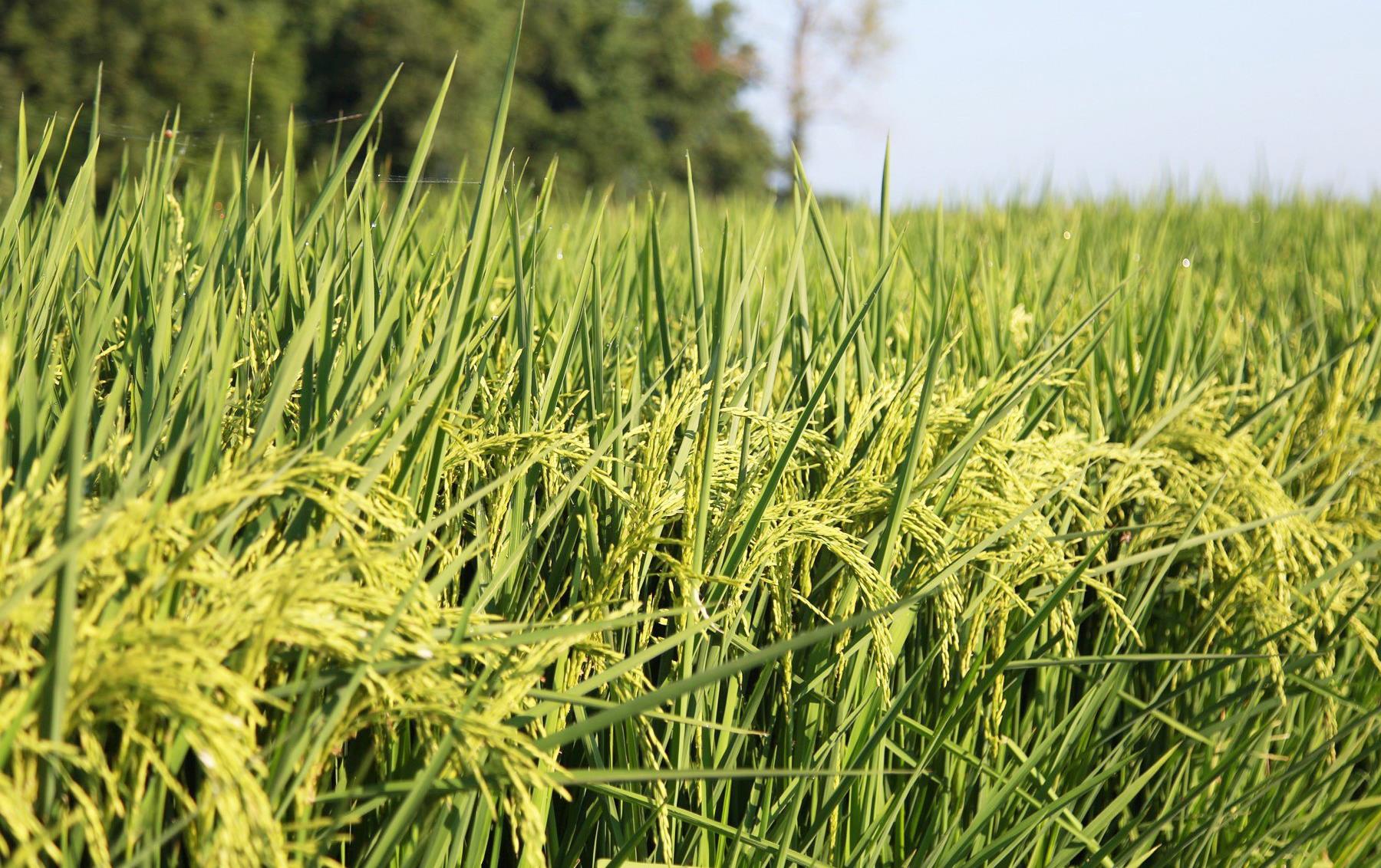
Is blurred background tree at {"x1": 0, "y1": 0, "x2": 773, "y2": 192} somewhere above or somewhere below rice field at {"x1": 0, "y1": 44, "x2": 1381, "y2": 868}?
above

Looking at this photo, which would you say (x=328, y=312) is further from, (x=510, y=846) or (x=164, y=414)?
(x=510, y=846)

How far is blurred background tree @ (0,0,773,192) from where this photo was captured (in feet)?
35.5

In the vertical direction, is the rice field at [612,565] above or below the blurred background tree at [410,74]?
below

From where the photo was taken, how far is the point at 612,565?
3.93ft

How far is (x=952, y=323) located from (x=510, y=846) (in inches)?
51.9

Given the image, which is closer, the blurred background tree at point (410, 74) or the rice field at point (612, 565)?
the rice field at point (612, 565)

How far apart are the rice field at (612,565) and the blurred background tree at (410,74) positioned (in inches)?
38.0

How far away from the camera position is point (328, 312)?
1242 millimetres

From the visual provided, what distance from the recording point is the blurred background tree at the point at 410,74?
10.8 meters

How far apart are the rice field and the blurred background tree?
3.16ft

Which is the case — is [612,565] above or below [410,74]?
below

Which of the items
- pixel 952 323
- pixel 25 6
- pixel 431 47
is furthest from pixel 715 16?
pixel 952 323

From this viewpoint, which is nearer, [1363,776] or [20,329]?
[20,329]

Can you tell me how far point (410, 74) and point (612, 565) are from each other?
15480 millimetres
